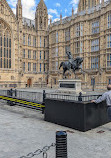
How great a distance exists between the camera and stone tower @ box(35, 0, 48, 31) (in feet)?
167

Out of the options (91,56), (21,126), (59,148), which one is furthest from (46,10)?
(59,148)

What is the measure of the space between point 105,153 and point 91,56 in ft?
117

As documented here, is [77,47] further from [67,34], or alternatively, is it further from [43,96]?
[43,96]

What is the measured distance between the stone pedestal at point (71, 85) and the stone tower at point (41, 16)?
1347 inches

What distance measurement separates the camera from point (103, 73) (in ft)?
115

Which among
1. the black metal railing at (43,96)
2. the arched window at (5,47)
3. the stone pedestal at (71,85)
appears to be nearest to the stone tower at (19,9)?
the arched window at (5,47)

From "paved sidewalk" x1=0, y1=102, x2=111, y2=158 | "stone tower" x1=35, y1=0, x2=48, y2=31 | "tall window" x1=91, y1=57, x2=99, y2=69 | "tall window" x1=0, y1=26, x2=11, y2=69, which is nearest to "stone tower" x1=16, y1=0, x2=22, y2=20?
"stone tower" x1=35, y1=0, x2=48, y2=31

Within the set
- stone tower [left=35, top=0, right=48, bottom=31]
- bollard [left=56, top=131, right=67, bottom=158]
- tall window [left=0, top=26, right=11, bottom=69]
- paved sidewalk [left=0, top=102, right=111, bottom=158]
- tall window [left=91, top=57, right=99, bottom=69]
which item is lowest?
paved sidewalk [left=0, top=102, right=111, bottom=158]

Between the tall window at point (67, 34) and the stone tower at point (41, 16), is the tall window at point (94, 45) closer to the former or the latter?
the tall window at point (67, 34)

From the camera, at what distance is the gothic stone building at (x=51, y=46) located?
117 ft

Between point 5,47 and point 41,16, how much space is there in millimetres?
18202

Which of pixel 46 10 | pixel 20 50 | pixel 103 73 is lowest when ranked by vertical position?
pixel 103 73

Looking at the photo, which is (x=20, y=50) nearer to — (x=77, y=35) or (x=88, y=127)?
(x=77, y=35)

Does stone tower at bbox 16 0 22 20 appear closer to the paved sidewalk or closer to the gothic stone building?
the gothic stone building
